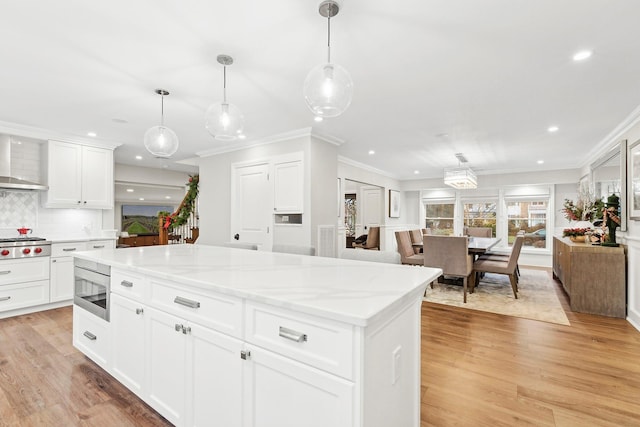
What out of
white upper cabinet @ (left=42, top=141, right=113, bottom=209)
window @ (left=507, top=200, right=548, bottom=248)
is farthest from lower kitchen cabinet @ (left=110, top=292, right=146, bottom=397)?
window @ (left=507, top=200, right=548, bottom=248)

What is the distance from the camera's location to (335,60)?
237cm

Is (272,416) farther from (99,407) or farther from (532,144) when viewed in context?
(532,144)

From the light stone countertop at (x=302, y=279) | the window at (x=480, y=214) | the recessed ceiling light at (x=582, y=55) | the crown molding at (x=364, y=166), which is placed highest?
the recessed ceiling light at (x=582, y=55)

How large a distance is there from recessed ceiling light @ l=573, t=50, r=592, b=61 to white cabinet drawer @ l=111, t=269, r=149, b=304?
11.1 ft

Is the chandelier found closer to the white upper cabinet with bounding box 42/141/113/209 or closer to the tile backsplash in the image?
the white upper cabinet with bounding box 42/141/113/209

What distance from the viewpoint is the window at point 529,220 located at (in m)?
7.44

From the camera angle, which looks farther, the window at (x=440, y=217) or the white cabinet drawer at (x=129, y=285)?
the window at (x=440, y=217)

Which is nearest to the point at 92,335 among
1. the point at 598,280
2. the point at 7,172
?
the point at 7,172

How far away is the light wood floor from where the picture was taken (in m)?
1.86

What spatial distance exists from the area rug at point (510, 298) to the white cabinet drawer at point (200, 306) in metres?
3.61

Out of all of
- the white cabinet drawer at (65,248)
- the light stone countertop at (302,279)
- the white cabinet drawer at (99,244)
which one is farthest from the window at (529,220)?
the white cabinet drawer at (65,248)

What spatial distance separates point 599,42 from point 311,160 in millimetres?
2972

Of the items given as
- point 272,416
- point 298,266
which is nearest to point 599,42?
point 298,266

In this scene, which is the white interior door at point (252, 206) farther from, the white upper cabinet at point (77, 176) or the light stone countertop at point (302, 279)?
the light stone countertop at point (302, 279)
